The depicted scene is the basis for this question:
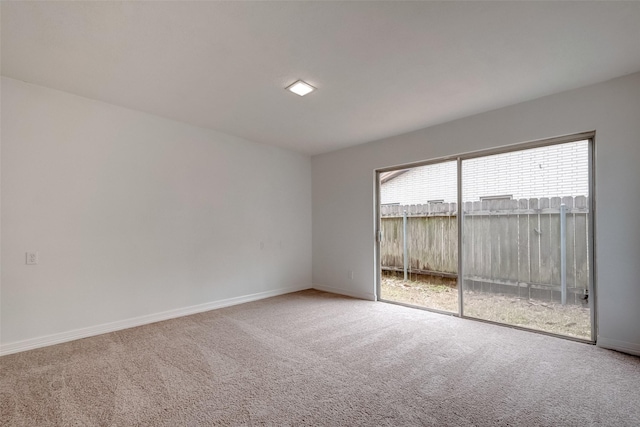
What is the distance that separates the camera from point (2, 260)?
2.63m

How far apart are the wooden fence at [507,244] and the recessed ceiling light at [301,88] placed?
240cm

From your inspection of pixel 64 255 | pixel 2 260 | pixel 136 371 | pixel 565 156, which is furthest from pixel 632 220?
pixel 2 260

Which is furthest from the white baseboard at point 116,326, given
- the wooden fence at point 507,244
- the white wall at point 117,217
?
the wooden fence at point 507,244

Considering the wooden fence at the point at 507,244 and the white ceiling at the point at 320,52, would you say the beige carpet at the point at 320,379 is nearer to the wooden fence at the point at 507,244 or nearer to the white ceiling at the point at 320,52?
the wooden fence at the point at 507,244

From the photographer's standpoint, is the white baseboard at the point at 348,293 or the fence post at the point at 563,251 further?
the white baseboard at the point at 348,293

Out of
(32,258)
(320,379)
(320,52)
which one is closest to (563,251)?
(320,379)

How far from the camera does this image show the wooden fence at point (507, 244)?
10.0 feet

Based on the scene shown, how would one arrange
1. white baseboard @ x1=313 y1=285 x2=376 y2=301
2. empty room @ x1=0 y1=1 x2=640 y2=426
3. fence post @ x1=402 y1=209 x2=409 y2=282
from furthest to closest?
white baseboard @ x1=313 y1=285 x2=376 y2=301 → fence post @ x1=402 y1=209 x2=409 y2=282 → empty room @ x1=0 y1=1 x2=640 y2=426

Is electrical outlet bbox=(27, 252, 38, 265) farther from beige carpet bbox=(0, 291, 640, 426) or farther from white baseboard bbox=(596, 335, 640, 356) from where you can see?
white baseboard bbox=(596, 335, 640, 356)

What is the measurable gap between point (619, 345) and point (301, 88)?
392 cm

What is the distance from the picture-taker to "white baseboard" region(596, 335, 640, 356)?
2.62 m

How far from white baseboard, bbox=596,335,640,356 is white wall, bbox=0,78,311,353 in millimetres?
4111

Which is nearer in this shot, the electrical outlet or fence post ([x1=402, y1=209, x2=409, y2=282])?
the electrical outlet

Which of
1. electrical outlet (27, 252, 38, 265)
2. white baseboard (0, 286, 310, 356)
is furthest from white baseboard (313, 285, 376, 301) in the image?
electrical outlet (27, 252, 38, 265)
